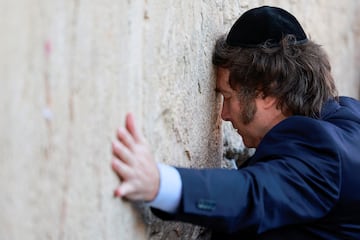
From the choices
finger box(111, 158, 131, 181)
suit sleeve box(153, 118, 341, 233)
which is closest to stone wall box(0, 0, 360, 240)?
finger box(111, 158, 131, 181)

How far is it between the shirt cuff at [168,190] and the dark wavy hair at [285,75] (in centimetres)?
38

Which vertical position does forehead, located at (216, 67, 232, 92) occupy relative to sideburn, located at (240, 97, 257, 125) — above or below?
above

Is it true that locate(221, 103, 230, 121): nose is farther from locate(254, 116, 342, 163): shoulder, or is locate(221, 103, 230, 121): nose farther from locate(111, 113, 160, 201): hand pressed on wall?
locate(111, 113, 160, 201): hand pressed on wall

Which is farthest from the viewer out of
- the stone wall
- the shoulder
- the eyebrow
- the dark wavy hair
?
the eyebrow

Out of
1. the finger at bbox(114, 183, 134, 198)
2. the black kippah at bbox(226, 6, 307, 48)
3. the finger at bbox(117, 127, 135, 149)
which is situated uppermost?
the black kippah at bbox(226, 6, 307, 48)

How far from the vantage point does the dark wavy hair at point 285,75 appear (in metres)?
1.41

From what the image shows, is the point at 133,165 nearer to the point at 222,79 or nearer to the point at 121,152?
the point at 121,152

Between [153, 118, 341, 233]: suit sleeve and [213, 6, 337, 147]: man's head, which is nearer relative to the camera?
[153, 118, 341, 233]: suit sleeve

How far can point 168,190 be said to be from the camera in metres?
1.11

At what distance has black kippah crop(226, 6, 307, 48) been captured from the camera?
Answer: 144 cm

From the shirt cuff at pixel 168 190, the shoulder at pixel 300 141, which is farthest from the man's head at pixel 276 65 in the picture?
the shirt cuff at pixel 168 190

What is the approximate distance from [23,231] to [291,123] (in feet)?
1.96

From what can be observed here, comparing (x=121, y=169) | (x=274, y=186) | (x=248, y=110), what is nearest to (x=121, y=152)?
(x=121, y=169)

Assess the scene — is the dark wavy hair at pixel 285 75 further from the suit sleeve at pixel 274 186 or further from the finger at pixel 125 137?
the finger at pixel 125 137
